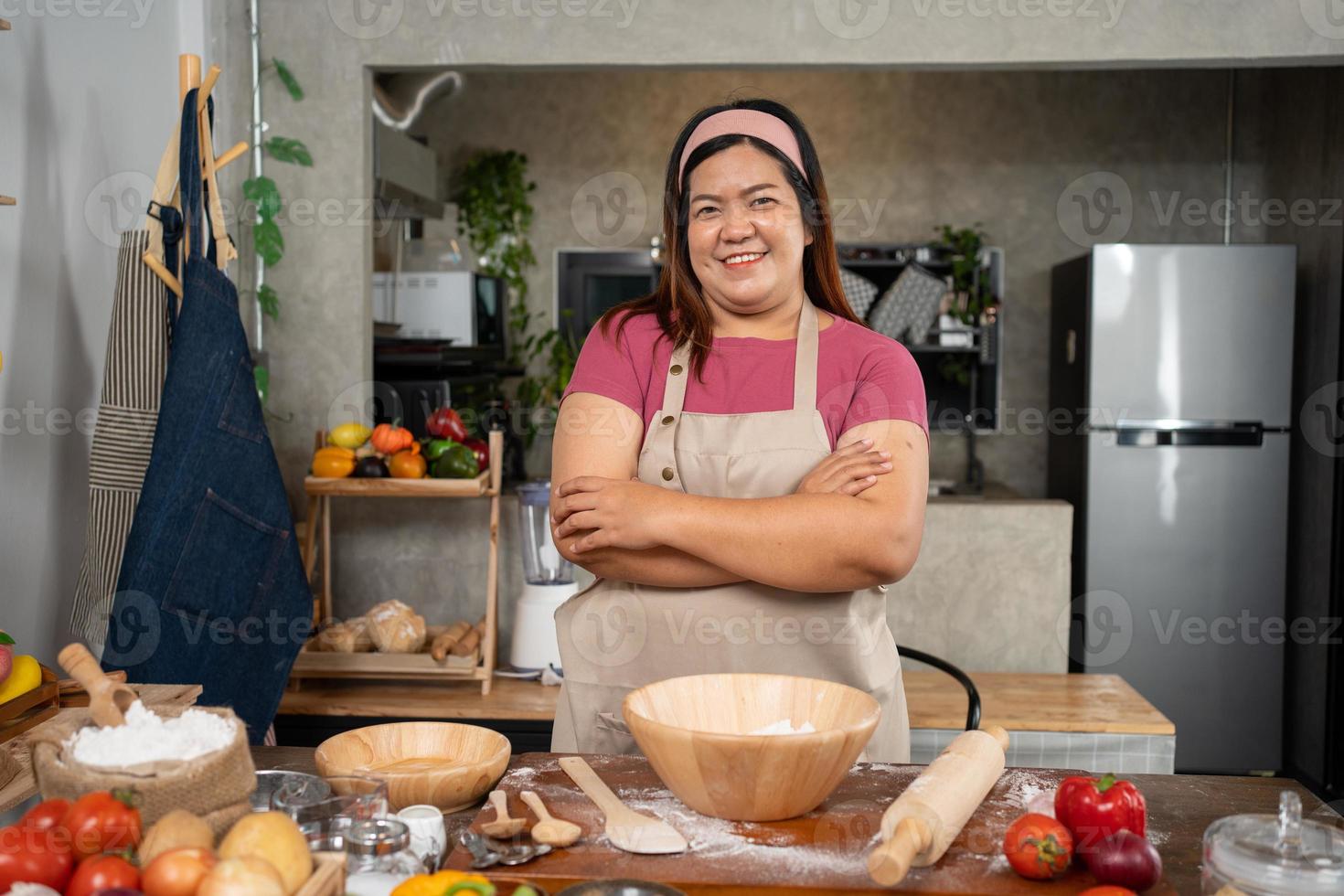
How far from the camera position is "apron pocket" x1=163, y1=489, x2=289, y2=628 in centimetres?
208

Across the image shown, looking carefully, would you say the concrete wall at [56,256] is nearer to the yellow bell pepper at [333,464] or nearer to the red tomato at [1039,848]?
the yellow bell pepper at [333,464]

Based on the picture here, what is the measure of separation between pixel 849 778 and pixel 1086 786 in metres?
0.26

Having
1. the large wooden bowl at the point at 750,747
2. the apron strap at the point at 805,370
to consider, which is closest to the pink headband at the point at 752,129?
the apron strap at the point at 805,370

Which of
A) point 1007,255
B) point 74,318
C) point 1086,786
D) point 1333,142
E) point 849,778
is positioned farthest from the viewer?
point 1007,255

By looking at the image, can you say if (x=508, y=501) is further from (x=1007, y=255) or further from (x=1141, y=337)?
(x=1007, y=255)

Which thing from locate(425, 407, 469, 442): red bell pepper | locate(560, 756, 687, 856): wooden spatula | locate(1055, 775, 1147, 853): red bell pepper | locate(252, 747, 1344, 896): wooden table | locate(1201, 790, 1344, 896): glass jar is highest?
locate(425, 407, 469, 442): red bell pepper

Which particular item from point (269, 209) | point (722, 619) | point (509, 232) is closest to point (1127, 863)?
point (722, 619)

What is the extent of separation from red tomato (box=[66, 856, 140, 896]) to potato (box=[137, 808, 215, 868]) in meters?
0.02

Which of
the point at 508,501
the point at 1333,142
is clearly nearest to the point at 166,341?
the point at 508,501

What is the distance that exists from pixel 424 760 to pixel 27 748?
46 centimetres

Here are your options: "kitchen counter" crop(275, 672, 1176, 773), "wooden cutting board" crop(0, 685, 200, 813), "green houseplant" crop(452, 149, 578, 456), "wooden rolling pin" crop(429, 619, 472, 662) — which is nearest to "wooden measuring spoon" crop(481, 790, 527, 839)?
"wooden cutting board" crop(0, 685, 200, 813)

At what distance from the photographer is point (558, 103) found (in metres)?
5.38

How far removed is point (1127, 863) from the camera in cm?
100

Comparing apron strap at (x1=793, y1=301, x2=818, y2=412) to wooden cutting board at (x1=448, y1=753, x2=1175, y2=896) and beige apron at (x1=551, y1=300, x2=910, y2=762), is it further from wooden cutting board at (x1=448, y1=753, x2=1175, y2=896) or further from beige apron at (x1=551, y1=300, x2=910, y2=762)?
wooden cutting board at (x1=448, y1=753, x2=1175, y2=896)
